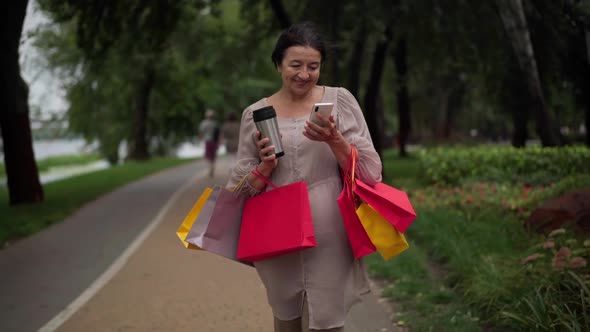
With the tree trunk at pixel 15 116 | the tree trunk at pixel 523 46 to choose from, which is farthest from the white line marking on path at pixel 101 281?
the tree trunk at pixel 523 46

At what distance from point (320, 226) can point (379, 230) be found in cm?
30

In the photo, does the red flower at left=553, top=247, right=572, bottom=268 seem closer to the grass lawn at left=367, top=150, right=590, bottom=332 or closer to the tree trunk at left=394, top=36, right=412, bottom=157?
the grass lawn at left=367, top=150, right=590, bottom=332

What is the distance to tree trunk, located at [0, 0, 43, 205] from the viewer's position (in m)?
Result: 13.2

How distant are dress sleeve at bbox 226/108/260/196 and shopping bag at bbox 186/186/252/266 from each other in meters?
0.07

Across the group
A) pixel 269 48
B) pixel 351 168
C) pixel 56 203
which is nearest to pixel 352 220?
pixel 351 168

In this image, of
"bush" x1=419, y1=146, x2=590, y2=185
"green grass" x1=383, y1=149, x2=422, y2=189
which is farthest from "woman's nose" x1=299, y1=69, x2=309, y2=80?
"green grass" x1=383, y1=149, x2=422, y2=189

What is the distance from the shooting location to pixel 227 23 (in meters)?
36.1

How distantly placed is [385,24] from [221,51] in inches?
552

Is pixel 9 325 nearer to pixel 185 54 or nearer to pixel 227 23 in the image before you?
pixel 185 54

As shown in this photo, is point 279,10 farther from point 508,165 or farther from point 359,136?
point 359,136

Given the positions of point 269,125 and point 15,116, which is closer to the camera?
point 269,125

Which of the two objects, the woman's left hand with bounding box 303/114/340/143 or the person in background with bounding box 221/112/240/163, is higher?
the woman's left hand with bounding box 303/114/340/143

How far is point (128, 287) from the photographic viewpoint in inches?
280

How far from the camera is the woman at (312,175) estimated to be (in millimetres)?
3289
